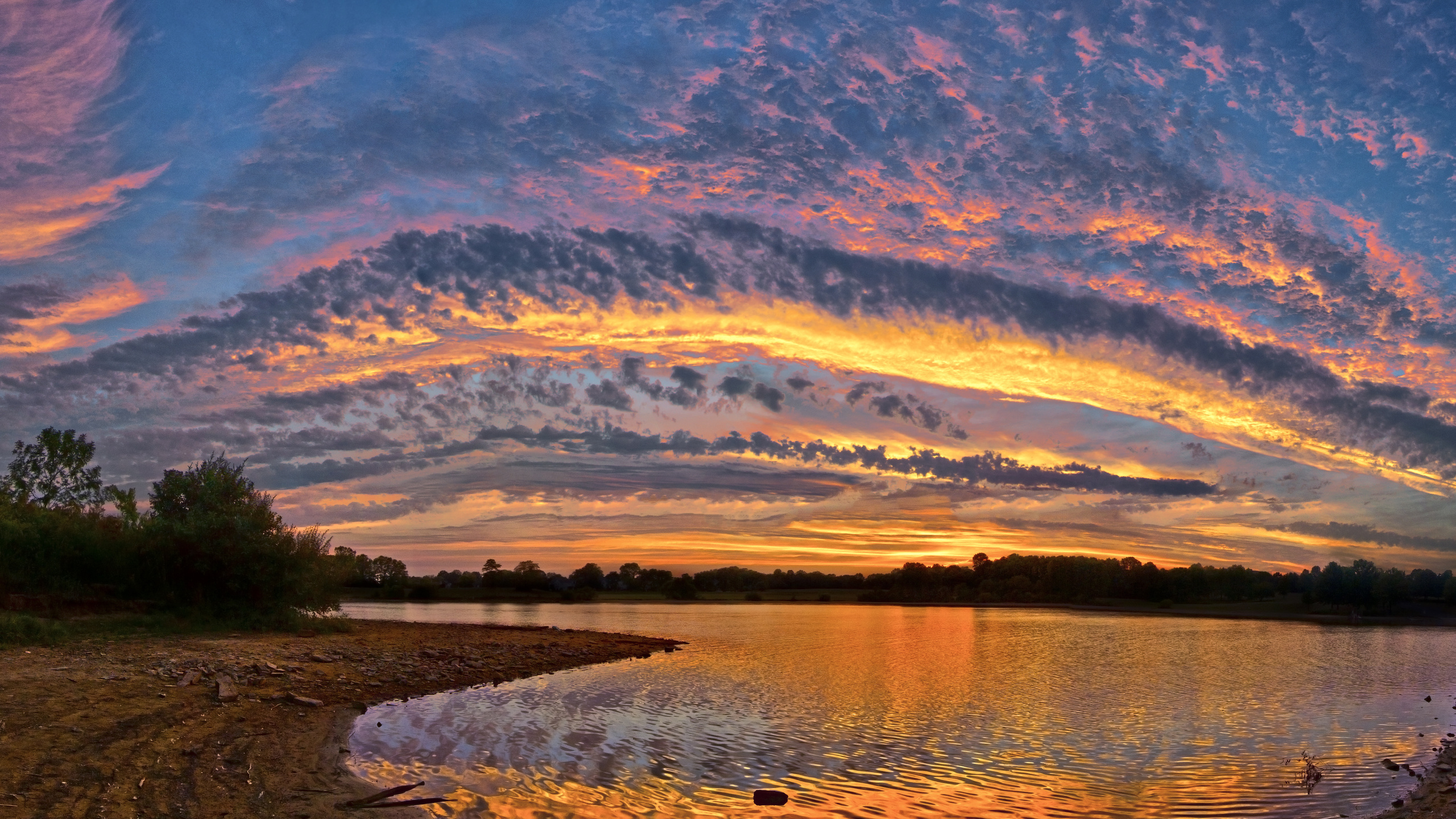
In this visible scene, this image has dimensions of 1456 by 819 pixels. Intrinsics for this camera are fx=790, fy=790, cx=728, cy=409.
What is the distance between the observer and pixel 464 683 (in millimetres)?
36719

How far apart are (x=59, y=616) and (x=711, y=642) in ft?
151

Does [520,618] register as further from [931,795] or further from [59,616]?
[931,795]

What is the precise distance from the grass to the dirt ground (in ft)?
6.25

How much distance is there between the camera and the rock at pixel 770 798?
18312mm

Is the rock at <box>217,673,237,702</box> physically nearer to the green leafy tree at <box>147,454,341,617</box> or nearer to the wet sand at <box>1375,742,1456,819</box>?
the green leafy tree at <box>147,454,341,617</box>

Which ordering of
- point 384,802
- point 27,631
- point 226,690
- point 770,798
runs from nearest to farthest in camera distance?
point 384,802 < point 770,798 < point 226,690 < point 27,631

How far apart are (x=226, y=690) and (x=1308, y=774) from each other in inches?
1268

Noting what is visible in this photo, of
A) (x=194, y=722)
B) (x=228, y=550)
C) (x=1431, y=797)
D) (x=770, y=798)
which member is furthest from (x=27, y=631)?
(x=1431, y=797)

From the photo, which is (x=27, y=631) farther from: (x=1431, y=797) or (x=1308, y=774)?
(x=1431, y=797)

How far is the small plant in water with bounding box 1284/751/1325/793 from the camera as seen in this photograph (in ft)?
70.0

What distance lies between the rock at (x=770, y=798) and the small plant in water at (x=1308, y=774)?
14.1 meters

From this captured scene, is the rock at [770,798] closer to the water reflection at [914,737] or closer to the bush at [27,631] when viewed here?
the water reflection at [914,737]

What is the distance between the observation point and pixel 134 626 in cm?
3988

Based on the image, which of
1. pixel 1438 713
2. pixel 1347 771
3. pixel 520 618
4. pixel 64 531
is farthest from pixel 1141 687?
pixel 520 618
